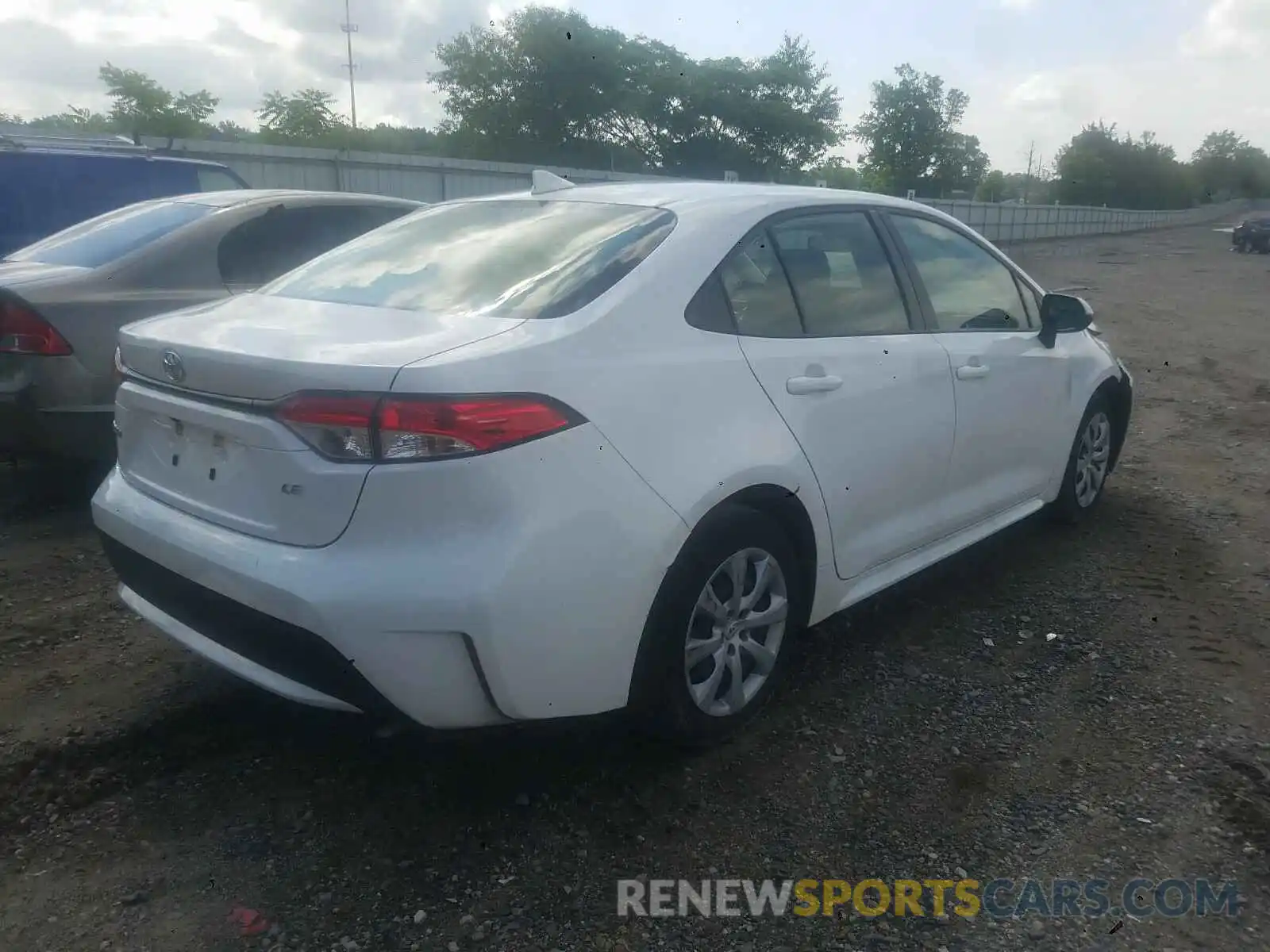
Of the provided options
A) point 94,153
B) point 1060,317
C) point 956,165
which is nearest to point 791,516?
point 1060,317

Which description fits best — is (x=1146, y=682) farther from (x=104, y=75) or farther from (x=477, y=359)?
(x=104, y=75)

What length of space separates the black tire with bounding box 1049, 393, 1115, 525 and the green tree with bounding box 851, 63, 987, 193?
60.4 metres

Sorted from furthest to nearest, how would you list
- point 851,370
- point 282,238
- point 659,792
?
1. point 282,238
2. point 851,370
3. point 659,792

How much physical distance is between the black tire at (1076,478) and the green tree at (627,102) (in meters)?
47.8

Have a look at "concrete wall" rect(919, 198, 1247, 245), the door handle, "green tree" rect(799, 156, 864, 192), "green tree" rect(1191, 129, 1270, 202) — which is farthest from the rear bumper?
"green tree" rect(1191, 129, 1270, 202)

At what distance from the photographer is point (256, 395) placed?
2.47m

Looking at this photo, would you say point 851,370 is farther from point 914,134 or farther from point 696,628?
point 914,134

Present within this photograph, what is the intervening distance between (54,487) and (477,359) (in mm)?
4123

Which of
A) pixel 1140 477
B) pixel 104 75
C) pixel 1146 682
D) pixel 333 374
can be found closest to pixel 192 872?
pixel 333 374

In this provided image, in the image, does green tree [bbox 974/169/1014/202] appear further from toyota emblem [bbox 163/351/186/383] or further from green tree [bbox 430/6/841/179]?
toyota emblem [bbox 163/351/186/383]

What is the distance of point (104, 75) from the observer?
48.2 metres

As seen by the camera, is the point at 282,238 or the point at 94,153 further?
the point at 94,153

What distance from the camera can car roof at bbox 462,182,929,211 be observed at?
3.30 meters

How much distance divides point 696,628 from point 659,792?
462 mm
